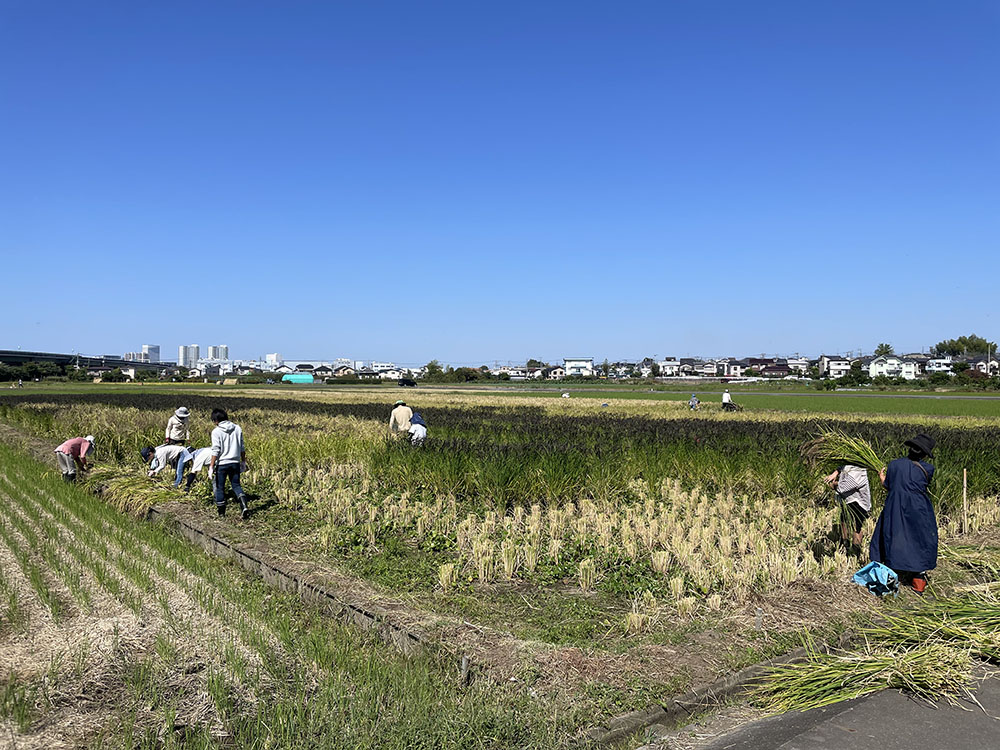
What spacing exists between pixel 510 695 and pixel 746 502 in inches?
287

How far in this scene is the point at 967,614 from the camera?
5.38 m

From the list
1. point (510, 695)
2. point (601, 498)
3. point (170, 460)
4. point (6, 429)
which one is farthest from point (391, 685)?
point (6, 429)

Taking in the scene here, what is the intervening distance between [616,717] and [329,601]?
2.91 meters

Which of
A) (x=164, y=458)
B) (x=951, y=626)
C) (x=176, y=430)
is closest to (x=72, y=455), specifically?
(x=164, y=458)

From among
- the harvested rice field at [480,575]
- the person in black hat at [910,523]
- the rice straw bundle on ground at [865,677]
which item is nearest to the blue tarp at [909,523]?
the person in black hat at [910,523]

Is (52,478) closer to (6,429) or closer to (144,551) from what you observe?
(144,551)

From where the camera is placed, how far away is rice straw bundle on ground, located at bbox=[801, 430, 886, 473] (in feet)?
25.7

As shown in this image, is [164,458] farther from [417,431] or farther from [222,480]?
[417,431]

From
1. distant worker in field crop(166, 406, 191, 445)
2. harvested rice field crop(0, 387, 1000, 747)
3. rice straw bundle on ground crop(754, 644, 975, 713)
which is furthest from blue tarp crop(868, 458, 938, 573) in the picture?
distant worker in field crop(166, 406, 191, 445)

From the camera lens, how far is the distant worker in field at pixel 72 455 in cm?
1278

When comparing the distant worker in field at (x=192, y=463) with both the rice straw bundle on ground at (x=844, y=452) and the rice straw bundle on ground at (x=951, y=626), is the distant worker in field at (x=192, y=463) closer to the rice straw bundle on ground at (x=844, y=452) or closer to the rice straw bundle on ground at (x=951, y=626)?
the rice straw bundle on ground at (x=844, y=452)

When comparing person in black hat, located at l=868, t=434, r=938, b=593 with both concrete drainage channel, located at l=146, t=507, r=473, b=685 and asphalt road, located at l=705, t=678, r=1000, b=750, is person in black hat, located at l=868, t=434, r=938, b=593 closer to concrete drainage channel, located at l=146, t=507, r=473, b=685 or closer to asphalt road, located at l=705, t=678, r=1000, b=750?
asphalt road, located at l=705, t=678, r=1000, b=750

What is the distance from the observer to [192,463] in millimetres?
12086

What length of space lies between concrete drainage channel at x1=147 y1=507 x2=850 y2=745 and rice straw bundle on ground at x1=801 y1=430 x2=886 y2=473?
3090 mm
